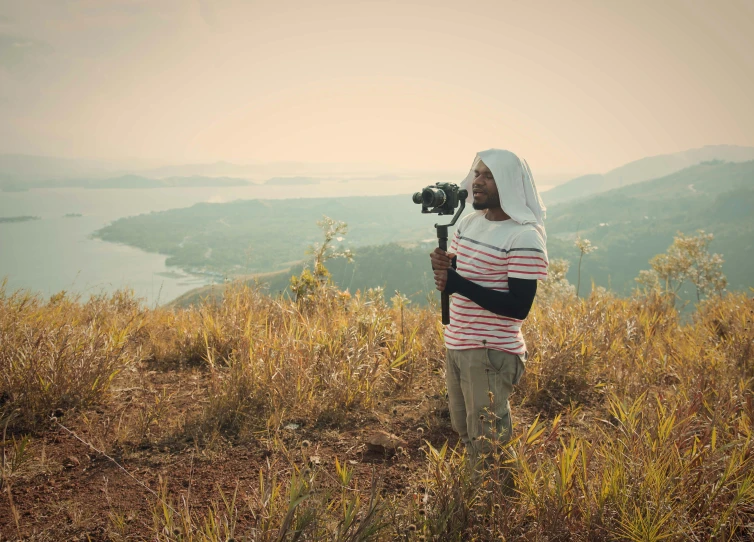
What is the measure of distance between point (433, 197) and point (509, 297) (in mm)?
663

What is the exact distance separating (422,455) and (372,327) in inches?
56.3

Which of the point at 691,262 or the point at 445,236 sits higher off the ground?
the point at 445,236

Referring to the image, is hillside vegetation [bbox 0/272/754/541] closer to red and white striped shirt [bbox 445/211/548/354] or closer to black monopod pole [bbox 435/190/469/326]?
red and white striped shirt [bbox 445/211/548/354]

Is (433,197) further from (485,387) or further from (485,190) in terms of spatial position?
(485,387)

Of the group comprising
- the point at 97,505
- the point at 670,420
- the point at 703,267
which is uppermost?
the point at 670,420

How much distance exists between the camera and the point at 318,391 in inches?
138

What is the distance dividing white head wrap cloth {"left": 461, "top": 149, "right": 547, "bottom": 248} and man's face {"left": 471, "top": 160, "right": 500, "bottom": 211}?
0.28ft

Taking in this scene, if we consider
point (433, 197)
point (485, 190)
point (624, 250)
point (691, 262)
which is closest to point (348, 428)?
point (433, 197)

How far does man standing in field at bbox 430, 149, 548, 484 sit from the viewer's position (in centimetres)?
217

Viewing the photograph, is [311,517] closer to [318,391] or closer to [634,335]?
[318,391]

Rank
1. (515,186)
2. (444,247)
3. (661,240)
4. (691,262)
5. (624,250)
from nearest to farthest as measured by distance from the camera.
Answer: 1. (515,186)
2. (444,247)
3. (691,262)
4. (624,250)
5. (661,240)

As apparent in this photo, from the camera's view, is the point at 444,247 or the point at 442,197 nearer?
the point at 442,197

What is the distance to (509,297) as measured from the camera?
217 cm

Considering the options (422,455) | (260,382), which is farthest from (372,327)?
(422,455)
